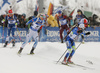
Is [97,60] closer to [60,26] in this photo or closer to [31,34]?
[31,34]

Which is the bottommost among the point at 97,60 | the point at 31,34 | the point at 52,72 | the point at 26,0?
the point at 97,60

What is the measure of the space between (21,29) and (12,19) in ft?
7.53

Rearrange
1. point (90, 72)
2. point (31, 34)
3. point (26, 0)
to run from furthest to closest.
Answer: point (26, 0), point (31, 34), point (90, 72)

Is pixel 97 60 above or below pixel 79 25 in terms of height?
below

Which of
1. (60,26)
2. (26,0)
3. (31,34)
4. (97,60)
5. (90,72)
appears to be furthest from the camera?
(26,0)

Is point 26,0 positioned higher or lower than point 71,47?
higher

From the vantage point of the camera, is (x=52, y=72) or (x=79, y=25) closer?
(x=52, y=72)

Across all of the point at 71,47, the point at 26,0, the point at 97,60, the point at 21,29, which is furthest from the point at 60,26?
the point at 26,0

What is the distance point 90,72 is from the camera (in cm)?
571

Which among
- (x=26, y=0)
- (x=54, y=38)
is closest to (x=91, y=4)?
(x=26, y=0)

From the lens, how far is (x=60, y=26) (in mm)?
11227

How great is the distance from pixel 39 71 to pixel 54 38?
7.20 meters

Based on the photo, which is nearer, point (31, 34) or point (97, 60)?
point (31, 34)

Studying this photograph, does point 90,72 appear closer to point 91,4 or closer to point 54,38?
point 54,38
